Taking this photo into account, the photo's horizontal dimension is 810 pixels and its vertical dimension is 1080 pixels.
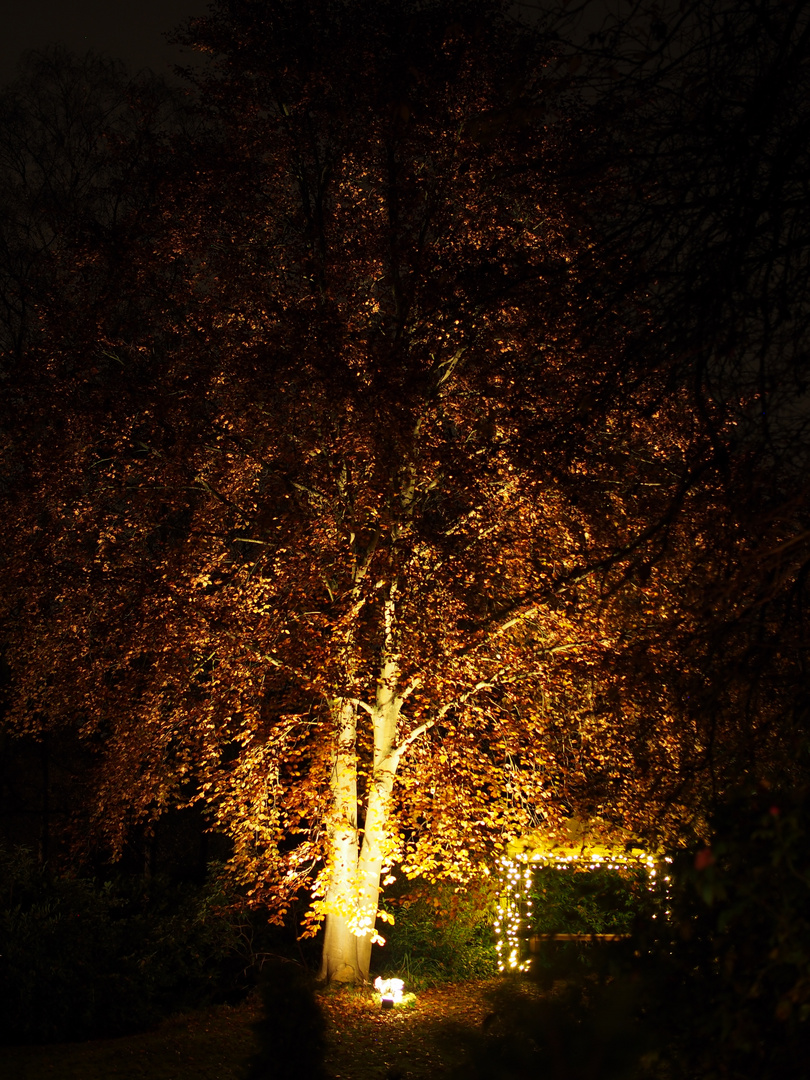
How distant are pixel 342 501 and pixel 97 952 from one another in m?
5.96

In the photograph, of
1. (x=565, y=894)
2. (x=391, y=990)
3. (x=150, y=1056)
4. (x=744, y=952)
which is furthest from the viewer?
(x=565, y=894)

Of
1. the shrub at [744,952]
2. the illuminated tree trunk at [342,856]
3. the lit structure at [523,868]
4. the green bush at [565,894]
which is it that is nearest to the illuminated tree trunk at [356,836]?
the illuminated tree trunk at [342,856]

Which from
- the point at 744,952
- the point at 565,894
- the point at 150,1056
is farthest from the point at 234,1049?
the point at 744,952

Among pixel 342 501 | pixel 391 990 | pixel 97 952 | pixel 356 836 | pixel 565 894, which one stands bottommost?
pixel 391 990

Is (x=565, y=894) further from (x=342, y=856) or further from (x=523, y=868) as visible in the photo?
(x=342, y=856)

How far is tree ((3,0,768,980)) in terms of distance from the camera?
932 centimetres

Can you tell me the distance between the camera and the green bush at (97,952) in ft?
31.4

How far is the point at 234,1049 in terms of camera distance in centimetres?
886

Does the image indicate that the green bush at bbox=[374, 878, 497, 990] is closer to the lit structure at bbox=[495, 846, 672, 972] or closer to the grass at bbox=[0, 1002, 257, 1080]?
the lit structure at bbox=[495, 846, 672, 972]

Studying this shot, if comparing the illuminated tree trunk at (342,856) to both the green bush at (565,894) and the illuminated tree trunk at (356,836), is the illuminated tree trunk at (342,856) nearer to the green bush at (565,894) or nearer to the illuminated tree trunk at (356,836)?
the illuminated tree trunk at (356,836)

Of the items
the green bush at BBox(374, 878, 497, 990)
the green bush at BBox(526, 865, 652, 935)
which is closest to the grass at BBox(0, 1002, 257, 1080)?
the green bush at BBox(374, 878, 497, 990)

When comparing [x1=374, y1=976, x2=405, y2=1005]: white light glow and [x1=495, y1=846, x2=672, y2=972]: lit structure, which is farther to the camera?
[x1=495, y1=846, x2=672, y2=972]: lit structure

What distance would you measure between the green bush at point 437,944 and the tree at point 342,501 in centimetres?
163

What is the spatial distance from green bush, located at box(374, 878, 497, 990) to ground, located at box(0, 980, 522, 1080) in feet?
5.11
